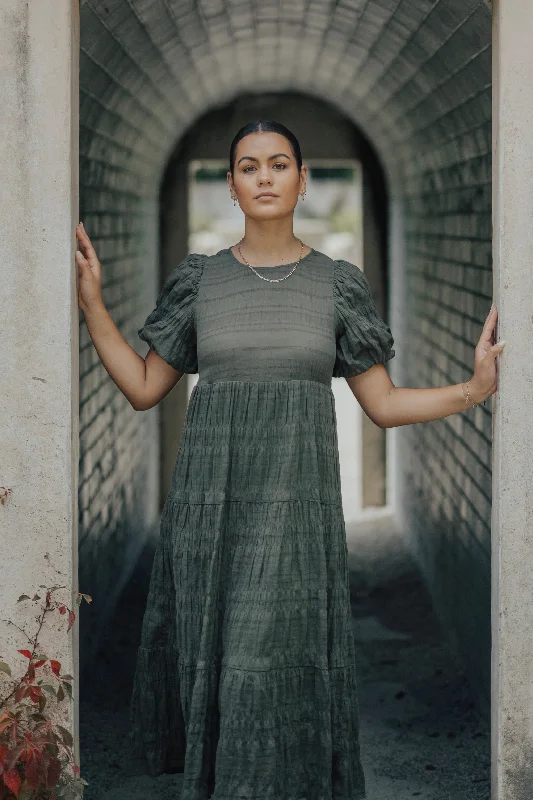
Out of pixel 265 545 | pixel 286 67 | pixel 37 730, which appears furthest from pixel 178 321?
pixel 286 67

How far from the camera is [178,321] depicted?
13.6 feet

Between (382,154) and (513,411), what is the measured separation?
569 cm

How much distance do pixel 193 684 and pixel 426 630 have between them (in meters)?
3.45

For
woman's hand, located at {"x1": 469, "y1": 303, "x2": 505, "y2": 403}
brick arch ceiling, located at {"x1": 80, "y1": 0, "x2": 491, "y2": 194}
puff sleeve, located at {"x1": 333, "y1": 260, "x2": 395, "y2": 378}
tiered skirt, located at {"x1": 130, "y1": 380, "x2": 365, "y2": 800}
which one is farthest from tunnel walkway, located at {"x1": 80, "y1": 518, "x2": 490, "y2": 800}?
brick arch ceiling, located at {"x1": 80, "y1": 0, "x2": 491, "y2": 194}

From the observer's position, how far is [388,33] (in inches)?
237

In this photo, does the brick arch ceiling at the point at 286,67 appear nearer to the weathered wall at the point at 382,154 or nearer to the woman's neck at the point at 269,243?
the weathered wall at the point at 382,154

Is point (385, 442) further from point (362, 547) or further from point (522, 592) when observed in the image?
point (522, 592)

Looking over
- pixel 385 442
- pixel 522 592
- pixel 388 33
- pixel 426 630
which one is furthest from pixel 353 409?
pixel 522 592

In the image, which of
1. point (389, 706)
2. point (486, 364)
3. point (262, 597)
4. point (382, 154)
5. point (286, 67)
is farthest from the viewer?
point (382, 154)

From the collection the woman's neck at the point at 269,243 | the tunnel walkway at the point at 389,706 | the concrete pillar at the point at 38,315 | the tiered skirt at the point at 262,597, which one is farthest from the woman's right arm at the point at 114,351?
the tunnel walkway at the point at 389,706

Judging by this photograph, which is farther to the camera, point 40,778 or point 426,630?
point 426,630

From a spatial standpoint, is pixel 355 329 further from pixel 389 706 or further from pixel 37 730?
pixel 389 706

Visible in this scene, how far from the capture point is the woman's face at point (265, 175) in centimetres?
399

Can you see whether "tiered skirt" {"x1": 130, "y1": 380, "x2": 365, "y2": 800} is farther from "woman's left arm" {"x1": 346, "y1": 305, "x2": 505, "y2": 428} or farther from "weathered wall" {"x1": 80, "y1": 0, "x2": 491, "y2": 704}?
"weathered wall" {"x1": 80, "y1": 0, "x2": 491, "y2": 704}
